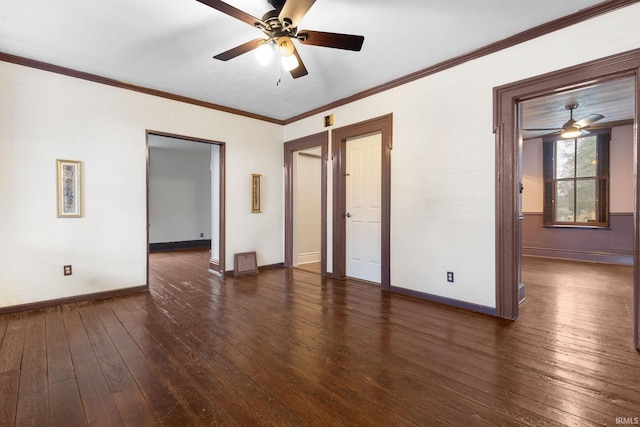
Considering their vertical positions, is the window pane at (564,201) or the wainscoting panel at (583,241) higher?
the window pane at (564,201)

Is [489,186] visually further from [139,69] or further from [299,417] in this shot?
[139,69]

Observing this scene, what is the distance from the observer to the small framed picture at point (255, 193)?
5059 millimetres

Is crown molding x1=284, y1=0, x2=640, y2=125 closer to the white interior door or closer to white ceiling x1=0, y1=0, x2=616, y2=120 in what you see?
white ceiling x1=0, y1=0, x2=616, y2=120

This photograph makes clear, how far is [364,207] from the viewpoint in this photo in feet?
14.4

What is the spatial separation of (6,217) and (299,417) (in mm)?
3671

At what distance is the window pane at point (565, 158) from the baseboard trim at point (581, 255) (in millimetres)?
1622

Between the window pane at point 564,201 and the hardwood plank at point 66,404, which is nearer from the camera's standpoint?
the hardwood plank at point 66,404

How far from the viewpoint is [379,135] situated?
4266 mm

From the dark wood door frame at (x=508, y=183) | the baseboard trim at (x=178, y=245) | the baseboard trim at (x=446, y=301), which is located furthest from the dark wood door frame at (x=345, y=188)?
the baseboard trim at (x=178, y=245)

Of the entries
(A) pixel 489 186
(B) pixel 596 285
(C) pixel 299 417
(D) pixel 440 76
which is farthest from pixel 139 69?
(B) pixel 596 285

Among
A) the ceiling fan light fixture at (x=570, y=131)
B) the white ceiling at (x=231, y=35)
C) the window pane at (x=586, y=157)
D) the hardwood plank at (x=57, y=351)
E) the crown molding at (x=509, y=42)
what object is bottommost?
the hardwood plank at (x=57, y=351)

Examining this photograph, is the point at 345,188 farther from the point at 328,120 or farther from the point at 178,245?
the point at 178,245

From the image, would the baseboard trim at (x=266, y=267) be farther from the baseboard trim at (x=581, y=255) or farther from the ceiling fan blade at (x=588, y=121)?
the baseboard trim at (x=581, y=255)

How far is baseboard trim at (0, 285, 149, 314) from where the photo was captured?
10.1 ft
